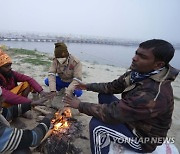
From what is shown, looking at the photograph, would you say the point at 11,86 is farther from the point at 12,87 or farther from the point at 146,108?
the point at 146,108

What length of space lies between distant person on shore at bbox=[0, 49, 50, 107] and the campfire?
0.60m

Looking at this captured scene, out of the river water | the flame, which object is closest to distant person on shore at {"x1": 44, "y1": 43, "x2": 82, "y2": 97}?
the flame

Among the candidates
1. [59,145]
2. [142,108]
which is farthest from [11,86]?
[142,108]

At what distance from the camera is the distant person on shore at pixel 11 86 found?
3.83 metres

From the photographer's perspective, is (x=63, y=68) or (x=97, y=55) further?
(x=97, y=55)

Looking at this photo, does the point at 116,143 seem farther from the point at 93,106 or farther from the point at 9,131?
the point at 9,131

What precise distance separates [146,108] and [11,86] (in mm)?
3084

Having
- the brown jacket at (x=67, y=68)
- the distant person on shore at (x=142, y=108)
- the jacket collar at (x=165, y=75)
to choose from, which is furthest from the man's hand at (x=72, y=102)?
the brown jacket at (x=67, y=68)

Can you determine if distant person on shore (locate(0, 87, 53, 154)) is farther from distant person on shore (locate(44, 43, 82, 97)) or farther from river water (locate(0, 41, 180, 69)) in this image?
river water (locate(0, 41, 180, 69))

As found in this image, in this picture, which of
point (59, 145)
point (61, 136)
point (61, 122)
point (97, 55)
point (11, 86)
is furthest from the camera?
point (97, 55)

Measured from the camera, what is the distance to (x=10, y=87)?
4.32 meters

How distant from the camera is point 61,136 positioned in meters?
3.48

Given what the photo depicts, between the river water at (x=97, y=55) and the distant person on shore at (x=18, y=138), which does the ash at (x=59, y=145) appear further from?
the river water at (x=97, y=55)

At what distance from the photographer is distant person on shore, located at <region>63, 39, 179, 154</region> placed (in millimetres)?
2309
